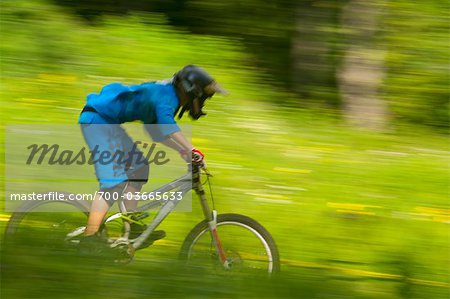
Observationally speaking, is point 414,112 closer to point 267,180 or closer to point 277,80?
point 277,80

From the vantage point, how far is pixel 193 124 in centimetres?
868

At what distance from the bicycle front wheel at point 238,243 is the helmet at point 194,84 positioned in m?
0.80

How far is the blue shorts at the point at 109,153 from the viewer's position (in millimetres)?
5465

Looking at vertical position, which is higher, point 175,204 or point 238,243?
point 175,204

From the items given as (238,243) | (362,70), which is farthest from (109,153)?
(362,70)

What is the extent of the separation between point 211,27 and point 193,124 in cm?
418

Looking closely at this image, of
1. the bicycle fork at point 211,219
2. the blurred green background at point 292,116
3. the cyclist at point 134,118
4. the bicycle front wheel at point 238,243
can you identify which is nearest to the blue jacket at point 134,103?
the cyclist at point 134,118

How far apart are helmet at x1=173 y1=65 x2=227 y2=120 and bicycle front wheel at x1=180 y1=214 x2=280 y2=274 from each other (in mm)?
804

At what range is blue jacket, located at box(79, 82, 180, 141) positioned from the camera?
537 cm

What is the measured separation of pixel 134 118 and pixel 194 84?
0.55 meters

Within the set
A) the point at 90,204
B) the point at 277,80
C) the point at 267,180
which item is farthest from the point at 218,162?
the point at 277,80

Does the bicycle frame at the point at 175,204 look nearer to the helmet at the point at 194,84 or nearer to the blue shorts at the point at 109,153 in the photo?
the blue shorts at the point at 109,153

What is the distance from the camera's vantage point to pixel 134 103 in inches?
219

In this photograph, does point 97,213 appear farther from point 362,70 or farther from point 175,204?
point 362,70
